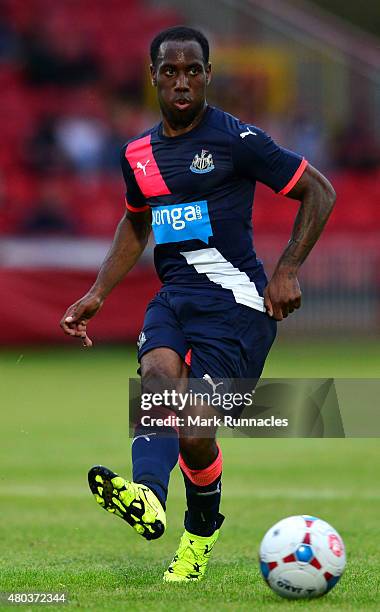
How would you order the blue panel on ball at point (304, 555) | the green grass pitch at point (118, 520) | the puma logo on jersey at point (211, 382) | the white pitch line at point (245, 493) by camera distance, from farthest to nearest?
the white pitch line at point (245, 493) → the puma logo on jersey at point (211, 382) → the green grass pitch at point (118, 520) → the blue panel on ball at point (304, 555)

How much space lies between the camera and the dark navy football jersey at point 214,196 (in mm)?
5520

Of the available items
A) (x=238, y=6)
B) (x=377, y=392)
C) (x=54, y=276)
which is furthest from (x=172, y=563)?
(x=238, y=6)

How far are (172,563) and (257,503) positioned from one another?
2.40m

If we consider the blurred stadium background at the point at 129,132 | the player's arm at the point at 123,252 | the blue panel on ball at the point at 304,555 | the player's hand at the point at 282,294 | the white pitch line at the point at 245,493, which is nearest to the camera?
the blue panel on ball at the point at 304,555

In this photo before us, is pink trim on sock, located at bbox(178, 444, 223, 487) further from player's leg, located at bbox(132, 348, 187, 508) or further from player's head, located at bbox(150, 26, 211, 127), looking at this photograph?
player's head, located at bbox(150, 26, 211, 127)

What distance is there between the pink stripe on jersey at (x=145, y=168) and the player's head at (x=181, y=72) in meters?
0.25

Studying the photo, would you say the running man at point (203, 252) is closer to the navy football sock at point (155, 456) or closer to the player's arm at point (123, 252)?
the navy football sock at point (155, 456)

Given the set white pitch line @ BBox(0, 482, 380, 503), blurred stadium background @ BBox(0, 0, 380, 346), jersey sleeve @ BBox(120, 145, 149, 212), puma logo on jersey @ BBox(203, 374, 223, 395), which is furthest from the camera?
blurred stadium background @ BBox(0, 0, 380, 346)

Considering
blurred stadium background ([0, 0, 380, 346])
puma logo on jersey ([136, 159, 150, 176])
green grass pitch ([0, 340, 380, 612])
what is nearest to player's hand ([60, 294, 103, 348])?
puma logo on jersey ([136, 159, 150, 176])

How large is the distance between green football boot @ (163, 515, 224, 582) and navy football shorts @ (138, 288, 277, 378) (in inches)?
32.2

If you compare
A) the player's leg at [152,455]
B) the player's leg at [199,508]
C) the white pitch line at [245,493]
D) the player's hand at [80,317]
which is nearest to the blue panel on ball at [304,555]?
the player's leg at [152,455]

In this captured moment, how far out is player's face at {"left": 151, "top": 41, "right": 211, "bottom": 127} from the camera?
5441 mm

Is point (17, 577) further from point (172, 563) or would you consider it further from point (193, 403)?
point (193, 403)

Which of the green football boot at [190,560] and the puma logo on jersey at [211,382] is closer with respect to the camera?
the puma logo on jersey at [211,382]
